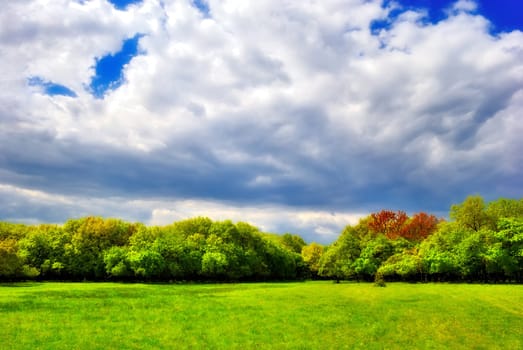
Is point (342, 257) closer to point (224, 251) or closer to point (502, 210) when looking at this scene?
point (224, 251)

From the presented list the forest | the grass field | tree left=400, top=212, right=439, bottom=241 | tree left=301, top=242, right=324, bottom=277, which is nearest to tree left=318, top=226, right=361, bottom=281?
the forest

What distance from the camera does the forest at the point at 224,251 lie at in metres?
92.9

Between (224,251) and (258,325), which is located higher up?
(224,251)

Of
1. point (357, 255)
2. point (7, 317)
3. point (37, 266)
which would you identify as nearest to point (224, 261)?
point (357, 255)

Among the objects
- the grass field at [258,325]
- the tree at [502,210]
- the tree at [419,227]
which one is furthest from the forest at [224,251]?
the grass field at [258,325]

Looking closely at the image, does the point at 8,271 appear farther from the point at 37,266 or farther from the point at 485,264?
the point at 485,264

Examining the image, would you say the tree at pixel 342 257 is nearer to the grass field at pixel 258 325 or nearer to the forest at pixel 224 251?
the forest at pixel 224 251

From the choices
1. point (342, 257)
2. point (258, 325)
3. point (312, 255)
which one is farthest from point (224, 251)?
point (258, 325)

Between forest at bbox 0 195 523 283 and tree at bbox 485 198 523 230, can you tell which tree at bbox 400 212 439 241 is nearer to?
forest at bbox 0 195 523 283

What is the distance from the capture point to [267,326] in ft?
109

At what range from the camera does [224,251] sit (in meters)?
121

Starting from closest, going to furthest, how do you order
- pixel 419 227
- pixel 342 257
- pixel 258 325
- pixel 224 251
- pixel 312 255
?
pixel 258 325, pixel 342 257, pixel 224 251, pixel 419 227, pixel 312 255

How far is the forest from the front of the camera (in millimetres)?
92938

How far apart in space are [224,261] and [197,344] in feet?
290
